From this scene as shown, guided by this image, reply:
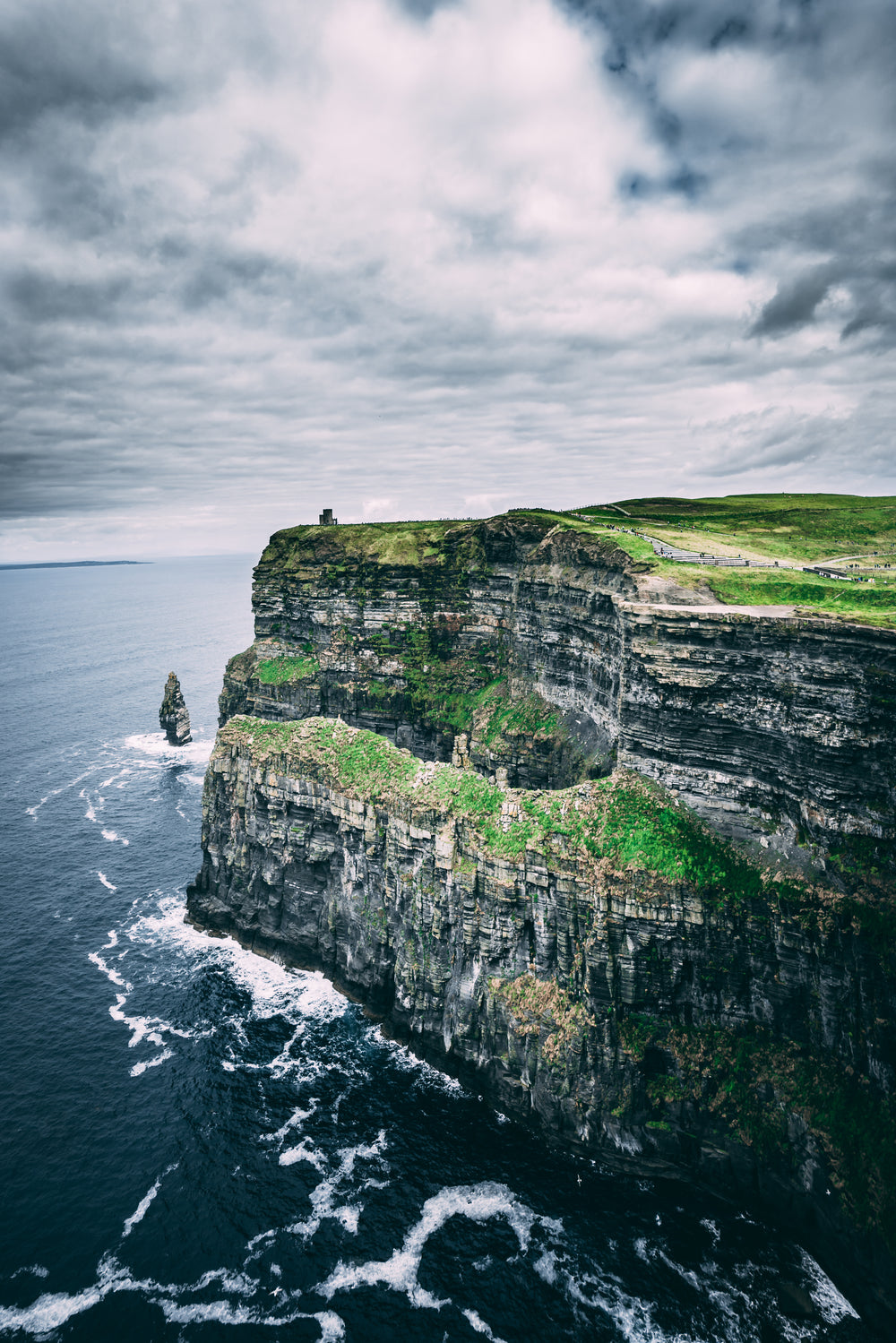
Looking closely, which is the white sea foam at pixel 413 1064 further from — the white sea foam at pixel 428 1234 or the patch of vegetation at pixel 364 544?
the patch of vegetation at pixel 364 544

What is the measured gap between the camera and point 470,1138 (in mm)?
44875

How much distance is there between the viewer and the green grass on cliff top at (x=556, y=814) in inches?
1702

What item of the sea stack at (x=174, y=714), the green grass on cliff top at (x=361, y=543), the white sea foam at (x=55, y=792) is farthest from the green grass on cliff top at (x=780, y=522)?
the white sea foam at (x=55, y=792)

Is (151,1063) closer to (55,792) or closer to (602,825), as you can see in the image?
(602,825)

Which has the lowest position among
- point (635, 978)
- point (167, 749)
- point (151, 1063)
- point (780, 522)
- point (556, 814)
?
point (151, 1063)

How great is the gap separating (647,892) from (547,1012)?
37.0ft

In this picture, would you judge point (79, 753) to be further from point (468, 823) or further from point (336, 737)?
point (468, 823)

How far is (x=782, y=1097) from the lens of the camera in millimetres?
38250

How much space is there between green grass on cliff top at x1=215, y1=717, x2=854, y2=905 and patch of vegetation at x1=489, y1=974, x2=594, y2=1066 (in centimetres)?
927

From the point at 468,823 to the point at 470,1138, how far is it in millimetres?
21758

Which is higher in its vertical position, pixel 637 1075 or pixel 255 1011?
pixel 637 1075

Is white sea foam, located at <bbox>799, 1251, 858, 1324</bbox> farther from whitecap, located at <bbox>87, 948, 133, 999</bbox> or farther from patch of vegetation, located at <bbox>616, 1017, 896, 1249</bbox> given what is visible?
whitecap, located at <bbox>87, 948, 133, 999</bbox>

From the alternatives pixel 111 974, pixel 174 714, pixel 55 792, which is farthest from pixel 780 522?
pixel 55 792

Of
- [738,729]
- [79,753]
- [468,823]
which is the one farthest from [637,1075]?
[79,753]
